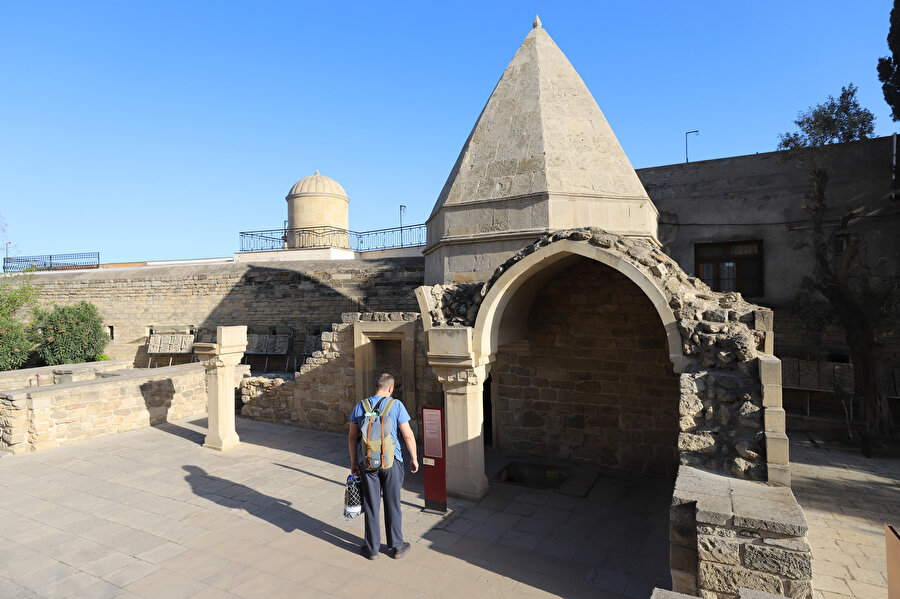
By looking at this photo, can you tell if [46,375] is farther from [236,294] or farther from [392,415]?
[392,415]

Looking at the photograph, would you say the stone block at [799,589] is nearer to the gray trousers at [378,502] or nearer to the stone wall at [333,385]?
the gray trousers at [378,502]

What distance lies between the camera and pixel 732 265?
39.4ft

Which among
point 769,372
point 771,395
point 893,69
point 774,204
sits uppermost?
point 893,69

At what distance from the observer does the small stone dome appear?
21.9 m

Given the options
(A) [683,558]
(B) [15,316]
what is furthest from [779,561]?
(B) [15,316]

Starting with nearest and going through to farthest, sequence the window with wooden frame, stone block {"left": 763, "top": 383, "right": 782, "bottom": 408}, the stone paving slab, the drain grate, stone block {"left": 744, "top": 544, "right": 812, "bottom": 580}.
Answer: stone block {"left": 744, "top": 544, "right": 812, "bottom": 580} → stone block {"left": 763, "top": 383, "right": 782, "bottom": 408} → the stone paving slab → the drain grate → the window with wooden frame

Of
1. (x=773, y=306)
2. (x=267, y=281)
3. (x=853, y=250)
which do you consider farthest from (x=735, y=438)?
(x=267, y=281)

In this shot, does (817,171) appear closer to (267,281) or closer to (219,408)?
(219,408)

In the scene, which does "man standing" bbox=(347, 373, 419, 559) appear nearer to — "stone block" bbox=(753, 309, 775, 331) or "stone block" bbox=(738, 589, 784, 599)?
"stone block" bbox=(738, 589, 784, 599)

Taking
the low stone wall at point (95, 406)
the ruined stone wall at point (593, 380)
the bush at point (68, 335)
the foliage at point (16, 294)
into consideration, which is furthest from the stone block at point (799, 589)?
the foliage at point (16, 294)

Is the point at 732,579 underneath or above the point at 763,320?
underneath

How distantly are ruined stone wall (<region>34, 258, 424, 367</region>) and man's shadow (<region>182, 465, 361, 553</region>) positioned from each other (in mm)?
6623

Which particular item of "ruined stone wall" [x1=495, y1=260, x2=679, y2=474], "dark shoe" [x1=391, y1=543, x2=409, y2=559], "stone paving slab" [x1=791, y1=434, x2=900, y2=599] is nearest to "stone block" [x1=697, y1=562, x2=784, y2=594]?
"stone paving slab" [x1=791, y1=434, x2=900, y2=599]

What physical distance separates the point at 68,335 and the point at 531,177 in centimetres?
1623
